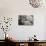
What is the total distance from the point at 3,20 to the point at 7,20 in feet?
0.49

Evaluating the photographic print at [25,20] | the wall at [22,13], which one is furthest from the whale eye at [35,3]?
the photographic print at [25,20]

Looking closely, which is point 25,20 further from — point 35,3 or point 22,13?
point 35,3

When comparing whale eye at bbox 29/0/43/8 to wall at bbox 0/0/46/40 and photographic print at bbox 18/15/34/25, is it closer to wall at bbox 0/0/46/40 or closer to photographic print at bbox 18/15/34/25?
wall at bbox 0/0/46/40

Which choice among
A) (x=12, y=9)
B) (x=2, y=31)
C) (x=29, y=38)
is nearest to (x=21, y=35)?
(x=29, y=38)

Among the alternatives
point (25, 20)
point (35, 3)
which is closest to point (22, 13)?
point (25, 20)

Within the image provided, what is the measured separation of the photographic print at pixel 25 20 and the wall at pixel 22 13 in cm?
11

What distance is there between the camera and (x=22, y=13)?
5008 mm

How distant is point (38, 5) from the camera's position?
199 inches

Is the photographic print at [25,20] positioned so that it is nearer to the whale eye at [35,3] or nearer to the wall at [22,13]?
the wall at [22,13]

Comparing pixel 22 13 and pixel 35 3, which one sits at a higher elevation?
pixel 35 3

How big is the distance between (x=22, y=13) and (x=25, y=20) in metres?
0.29

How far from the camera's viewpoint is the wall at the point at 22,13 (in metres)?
4.98

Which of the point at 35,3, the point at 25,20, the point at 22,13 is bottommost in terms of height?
the point at 25,20

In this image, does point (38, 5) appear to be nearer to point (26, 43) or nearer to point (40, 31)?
point (40, 31)
